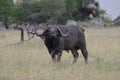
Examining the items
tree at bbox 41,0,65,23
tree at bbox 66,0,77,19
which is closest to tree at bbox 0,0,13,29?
tree at bbox 41,0,65,23

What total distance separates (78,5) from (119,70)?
6852cm

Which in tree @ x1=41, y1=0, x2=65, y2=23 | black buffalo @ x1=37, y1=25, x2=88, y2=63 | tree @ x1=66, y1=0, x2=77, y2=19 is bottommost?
tree @ x1=66, y1=0, x2=77, y2=19

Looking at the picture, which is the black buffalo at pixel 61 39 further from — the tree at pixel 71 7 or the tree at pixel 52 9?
the tree at pixel 71 7

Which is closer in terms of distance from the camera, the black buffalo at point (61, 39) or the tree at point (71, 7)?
the black buffalo at point (61, 39)

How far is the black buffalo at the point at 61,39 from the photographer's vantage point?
1557 centimetres

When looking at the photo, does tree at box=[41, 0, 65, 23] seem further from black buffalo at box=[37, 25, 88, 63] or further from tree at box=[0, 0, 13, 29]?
black buffalo at box=[37, 25, 88, 63]

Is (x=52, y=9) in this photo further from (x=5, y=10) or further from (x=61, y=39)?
(x=61, y=39)

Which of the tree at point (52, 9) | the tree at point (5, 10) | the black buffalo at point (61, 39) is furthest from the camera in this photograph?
the tree at point (52, 9)

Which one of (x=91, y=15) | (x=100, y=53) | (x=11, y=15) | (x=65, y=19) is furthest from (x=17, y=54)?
(x=91, y=15)

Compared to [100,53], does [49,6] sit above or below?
below

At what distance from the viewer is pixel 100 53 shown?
68.7ft

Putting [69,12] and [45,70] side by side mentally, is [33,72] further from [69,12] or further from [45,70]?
[69,12]

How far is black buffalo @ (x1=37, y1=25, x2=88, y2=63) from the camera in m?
15.6

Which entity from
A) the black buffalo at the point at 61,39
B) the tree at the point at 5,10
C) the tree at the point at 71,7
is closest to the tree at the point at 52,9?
the tree at the point at 71,7
